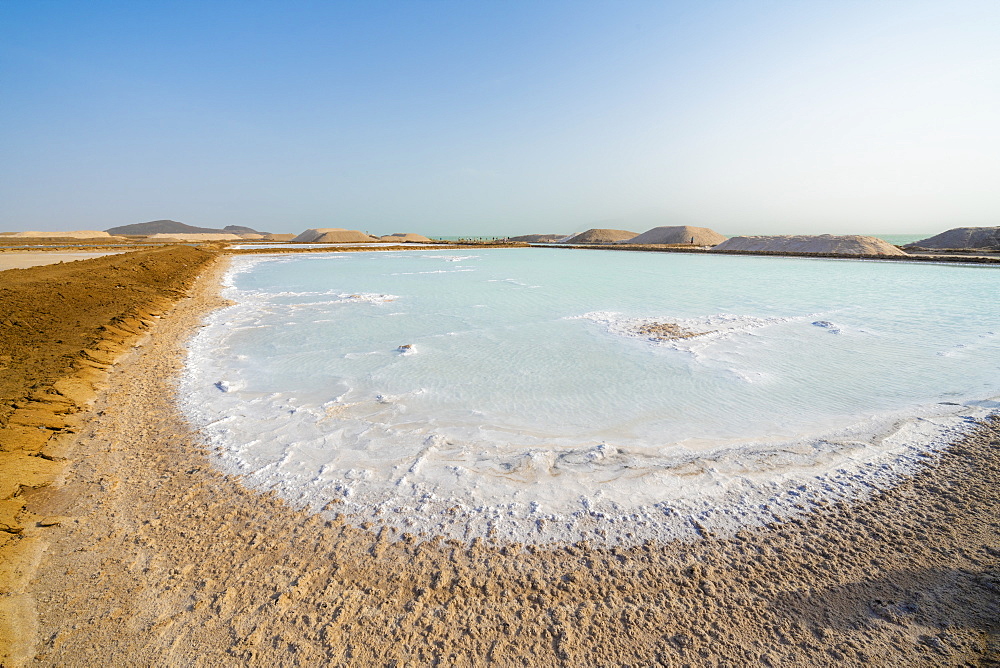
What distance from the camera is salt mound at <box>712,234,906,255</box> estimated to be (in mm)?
30828

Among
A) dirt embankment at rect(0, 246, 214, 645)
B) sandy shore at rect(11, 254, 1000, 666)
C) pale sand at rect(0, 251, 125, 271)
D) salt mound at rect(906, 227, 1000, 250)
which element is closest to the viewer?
sandy shore at rect(11, 254, 1000, 666)

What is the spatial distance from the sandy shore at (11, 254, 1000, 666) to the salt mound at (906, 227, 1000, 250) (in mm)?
53755

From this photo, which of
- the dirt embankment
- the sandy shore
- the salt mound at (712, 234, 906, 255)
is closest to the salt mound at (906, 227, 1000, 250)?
the salt mound at (712, 234, 906, 255)

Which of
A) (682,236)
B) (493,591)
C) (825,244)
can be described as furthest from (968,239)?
(493,591)

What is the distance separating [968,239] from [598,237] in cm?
4173

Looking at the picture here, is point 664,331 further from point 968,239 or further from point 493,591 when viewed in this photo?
point 968,239

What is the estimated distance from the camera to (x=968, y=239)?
38.9m

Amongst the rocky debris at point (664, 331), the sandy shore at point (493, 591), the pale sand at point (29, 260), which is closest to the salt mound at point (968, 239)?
the rocky debris at point (664, 331)

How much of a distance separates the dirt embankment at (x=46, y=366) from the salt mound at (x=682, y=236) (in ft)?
196

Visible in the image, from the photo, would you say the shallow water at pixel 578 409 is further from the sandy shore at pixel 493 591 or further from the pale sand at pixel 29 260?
the pale sand at pixel 29 260

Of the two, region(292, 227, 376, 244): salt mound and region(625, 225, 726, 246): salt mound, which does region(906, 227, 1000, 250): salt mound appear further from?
region(292, 227, 376, 244): salt mound

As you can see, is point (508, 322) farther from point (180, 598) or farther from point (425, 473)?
point (180, 598)

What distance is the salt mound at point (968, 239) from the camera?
122 feet

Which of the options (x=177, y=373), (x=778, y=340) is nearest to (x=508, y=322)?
(x=778, y=340)
